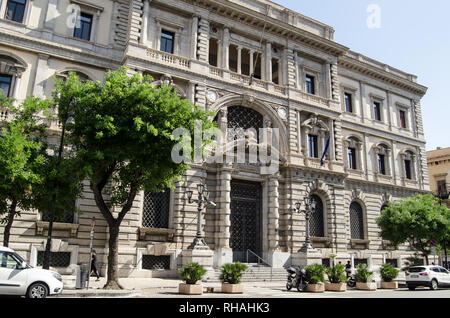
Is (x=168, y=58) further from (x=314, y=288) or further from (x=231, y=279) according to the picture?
(x=314, y=288)

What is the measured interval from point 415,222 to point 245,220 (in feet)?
38.4

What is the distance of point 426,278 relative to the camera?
19.9 m

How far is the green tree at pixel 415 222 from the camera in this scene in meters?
25.0

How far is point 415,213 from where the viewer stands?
2569 centimetres

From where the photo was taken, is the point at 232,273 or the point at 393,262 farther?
the point at 393,262

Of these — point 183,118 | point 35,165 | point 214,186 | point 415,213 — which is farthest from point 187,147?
point 415,213

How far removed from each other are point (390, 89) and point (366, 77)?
11.4 feet

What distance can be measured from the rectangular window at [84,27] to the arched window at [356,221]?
78.2 feet

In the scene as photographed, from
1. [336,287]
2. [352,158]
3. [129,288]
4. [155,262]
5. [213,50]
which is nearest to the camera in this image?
[129,288]

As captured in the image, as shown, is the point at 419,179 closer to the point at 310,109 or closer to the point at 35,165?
the point at 310,109

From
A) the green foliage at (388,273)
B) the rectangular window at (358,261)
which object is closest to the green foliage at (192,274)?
the green foliage at (388,273)

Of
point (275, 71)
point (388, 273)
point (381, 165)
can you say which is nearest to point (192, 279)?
point (388, 273)

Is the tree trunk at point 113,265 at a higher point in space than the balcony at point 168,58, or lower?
lower
